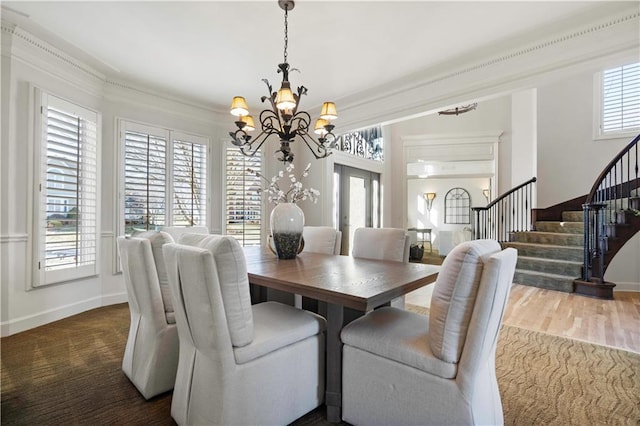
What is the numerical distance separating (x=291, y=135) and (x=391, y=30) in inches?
50.6

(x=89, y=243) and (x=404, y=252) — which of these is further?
(x=89, y=243)

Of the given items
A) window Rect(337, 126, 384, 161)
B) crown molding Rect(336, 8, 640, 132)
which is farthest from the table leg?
window Rect(337, 126, 384, 161)

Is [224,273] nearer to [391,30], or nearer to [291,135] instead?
[291,135]

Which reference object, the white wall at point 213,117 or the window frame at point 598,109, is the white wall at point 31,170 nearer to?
the white wall at point 213,117

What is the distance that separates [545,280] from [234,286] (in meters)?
4.86

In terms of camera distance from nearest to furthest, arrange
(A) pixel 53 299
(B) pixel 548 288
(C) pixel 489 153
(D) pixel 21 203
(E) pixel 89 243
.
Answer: (D) pixel 21 203 → (A) pixel 53 299 → (E) pixel 89 243 → (B) pixel 548 288 → (C) pixel 489 153

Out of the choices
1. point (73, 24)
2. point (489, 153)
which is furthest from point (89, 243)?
point (489, 153)

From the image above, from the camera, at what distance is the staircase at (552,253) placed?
14.8 feet

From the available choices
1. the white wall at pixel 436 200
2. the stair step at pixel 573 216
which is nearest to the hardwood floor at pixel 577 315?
the stair step at pixel 573 216

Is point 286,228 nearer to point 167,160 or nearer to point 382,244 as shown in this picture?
point 382,244

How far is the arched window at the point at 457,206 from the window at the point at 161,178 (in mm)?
8311

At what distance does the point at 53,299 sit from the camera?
321 centimetres

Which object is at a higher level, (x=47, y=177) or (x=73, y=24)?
(x=73, y=24)

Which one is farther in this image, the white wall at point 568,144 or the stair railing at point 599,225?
the white wall at point 568,144
